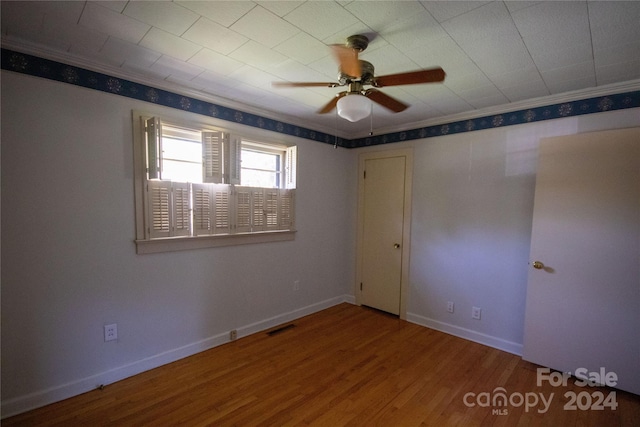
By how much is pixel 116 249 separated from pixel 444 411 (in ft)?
8.61

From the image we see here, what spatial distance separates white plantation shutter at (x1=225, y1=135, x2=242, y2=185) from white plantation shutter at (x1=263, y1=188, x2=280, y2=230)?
1.28 feet

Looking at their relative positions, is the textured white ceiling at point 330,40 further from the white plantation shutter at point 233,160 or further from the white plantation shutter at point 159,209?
the white plantation shutter at point 159,209

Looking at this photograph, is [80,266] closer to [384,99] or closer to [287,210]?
[287,210]

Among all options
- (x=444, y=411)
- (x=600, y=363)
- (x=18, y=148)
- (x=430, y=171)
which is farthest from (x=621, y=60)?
(x=18, y=148)

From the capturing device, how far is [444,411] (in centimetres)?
193

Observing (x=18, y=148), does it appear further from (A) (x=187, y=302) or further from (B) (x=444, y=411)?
(B) (x=444, y=411)

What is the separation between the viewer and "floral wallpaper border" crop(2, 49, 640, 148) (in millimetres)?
1842

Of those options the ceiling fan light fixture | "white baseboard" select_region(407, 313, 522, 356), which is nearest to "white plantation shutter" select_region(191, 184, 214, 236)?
the ceiling fan light fixture

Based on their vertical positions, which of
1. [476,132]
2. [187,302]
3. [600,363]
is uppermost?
[476,132]

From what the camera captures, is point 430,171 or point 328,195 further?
point 328,195

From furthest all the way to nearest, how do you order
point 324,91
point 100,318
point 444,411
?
point 324,91 → point 100,318 → point 444,411

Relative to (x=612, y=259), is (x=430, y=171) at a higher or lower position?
higher

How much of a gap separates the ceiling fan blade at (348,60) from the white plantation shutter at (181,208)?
1.67 meters

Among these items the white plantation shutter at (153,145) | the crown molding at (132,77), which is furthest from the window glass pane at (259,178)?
the white plantation shutter at (153,145)
